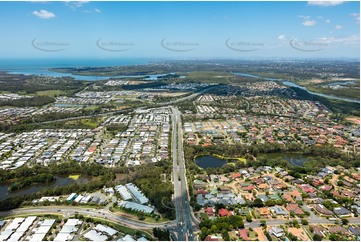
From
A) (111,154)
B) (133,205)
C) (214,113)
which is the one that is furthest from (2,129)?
(214,113)

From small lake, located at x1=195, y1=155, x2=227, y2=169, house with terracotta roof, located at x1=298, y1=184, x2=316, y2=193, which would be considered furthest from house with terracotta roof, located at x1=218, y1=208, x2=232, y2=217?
small lake, located at x1=195, y1=155, x2=227, y2=169

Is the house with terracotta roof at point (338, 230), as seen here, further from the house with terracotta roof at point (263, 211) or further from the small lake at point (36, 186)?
the small lake at point (36, 186)

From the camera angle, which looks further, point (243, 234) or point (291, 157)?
point (291, 157)

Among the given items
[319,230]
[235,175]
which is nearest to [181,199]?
[235,175]

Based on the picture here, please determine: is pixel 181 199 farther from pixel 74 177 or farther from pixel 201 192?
pixel 74 177

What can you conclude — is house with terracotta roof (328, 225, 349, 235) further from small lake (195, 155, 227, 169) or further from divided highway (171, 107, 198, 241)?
small lake (195, 155, 227, 169)

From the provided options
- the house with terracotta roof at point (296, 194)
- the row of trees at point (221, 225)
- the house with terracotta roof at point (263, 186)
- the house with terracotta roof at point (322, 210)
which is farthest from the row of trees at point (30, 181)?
the house with terracotta roof at point (322, 210)
